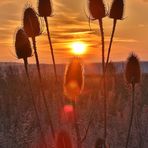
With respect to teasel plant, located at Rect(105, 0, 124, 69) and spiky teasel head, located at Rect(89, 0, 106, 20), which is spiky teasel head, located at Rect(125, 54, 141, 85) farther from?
spiky teasel head, located at Rect(89, 0, 106, 20)

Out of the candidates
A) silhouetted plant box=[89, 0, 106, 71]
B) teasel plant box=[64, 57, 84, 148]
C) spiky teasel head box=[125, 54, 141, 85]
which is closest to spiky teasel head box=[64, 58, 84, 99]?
teasel plant box=[64, 57, 84, 148]

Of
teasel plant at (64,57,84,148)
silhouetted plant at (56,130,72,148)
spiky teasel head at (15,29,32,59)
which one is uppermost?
spiky teasel head at (15,29,32,59)

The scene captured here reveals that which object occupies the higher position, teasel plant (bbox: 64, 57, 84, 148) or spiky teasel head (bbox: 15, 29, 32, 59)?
spiky teasel head (bbox: 15, 29, 32, 59)

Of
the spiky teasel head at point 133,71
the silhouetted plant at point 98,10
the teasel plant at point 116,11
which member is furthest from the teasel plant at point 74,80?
the spiky teasel head at point 133,71

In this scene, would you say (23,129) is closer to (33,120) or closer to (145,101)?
(33,120)

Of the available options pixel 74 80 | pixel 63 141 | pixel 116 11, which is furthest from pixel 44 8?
pixel 63 141

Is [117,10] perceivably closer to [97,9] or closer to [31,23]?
[97,9]
